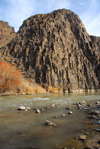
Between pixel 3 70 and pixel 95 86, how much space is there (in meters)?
40.7

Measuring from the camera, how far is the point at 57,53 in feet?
144

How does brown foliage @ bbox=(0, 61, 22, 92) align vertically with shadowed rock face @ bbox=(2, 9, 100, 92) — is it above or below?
below

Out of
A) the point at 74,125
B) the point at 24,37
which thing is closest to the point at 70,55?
the point at 24,37

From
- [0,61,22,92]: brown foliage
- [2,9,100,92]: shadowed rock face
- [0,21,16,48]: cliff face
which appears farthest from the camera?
[0,21,16,48]: cliff face

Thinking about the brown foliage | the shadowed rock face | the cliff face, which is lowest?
the brown foliage

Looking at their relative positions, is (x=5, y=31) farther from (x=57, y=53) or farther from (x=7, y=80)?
(x=7, y=80)

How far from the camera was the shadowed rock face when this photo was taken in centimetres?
Answer: 3981

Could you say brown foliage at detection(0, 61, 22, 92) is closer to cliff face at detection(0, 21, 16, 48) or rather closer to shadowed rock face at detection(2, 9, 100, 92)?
shadowed rock face at detection(2, 9, 100, 92)

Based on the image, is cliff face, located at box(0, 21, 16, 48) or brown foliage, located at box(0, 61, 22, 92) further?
cliff face, located at box(0, 21, 16, 48)

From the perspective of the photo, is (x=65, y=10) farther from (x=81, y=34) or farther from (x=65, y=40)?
(x=65, y=40)

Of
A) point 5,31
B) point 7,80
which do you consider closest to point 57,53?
point 7,80

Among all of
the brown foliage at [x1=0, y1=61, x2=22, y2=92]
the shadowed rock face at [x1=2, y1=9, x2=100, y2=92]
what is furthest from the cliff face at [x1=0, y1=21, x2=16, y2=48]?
the brown foliage at [x1=0, y1=61, x2=22, y2=92]

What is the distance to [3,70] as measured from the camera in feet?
61.3

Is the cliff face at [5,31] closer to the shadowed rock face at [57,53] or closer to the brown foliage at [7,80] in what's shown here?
the shadowed rock face at [57,53]
